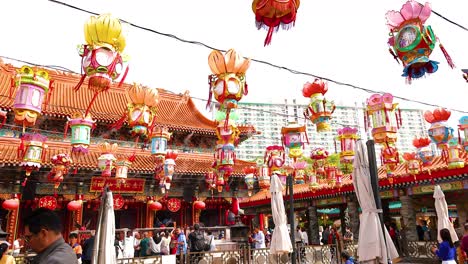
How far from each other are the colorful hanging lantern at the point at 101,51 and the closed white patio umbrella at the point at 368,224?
4.42 metres

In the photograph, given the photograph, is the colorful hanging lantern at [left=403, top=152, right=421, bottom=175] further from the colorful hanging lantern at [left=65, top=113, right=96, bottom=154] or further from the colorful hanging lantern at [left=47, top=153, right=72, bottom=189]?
the colorful hanging lantern at [left=47, top=153, right=72, bottom=189]

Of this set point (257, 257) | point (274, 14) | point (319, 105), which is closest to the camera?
point (274, 14)

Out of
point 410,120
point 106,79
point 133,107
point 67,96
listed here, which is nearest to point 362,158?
point 106,79

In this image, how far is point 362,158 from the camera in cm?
564

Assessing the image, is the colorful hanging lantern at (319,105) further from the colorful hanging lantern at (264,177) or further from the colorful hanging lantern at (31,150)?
the colorful hanging lantern at (31,150)

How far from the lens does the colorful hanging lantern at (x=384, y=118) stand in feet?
27.2

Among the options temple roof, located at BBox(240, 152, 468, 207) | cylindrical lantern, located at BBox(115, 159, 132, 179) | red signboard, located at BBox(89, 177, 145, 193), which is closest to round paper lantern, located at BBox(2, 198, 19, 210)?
red signboard, located at BBox(89, 177, 145, 193)

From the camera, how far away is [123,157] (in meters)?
13.4

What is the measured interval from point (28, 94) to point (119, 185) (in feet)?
30.5

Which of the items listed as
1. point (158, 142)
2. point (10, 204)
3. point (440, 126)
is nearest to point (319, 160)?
point (440, 126)

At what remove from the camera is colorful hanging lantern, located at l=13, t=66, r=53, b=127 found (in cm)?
622

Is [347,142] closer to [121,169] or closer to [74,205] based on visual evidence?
[121,169]

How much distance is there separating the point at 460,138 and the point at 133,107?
9.69 meters

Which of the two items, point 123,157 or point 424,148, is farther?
point 123,157
